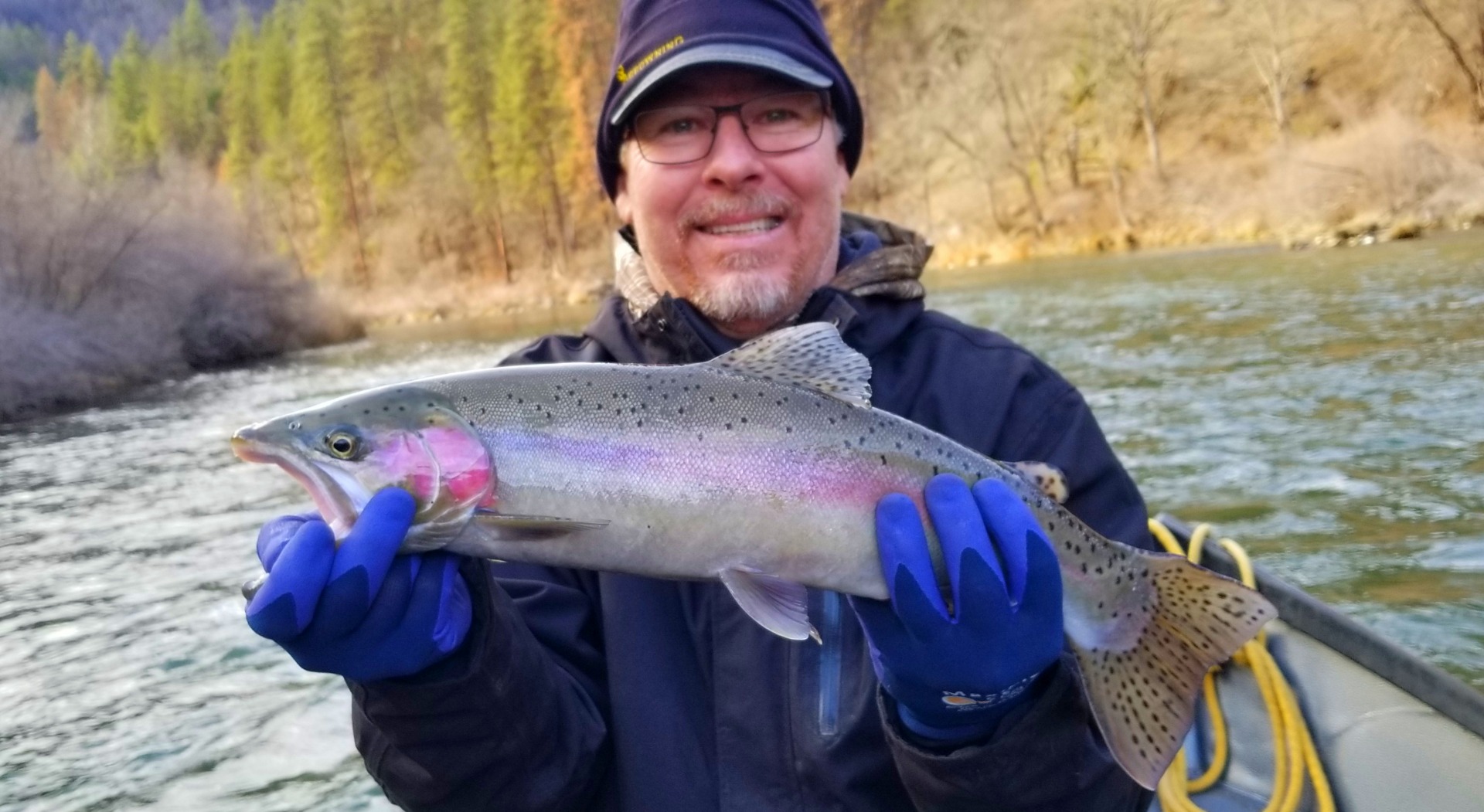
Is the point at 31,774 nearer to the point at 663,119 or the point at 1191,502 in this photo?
the point at 663,119

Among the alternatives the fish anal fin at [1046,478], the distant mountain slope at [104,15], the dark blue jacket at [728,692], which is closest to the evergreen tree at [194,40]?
the distant mountain slope at [104,15]

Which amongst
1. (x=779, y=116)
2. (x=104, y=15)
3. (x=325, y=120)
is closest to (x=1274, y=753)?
(x=779, y=116)

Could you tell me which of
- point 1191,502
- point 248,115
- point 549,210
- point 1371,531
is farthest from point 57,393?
point 248,115

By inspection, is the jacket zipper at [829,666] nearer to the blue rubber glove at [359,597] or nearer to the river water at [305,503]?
the blue rubber glove at [359,597]

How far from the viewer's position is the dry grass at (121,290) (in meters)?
19.1

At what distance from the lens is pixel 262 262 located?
3175 cm

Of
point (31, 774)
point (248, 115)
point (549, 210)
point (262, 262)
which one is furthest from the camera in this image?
point (248, 115)

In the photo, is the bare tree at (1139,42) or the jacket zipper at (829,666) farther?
the bare tree at (1139,42)

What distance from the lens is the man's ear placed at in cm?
322

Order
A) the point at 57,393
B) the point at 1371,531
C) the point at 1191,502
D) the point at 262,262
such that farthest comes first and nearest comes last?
the point at 262,262
the point at 57,393
the point at 1191,502
the point at 1371,531

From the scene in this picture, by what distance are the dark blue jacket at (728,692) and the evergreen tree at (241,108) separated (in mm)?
68162

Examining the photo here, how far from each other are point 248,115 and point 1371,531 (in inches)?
2794

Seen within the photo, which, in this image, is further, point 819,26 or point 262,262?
point 262,262

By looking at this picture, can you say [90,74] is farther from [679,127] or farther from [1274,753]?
[1274,753]
